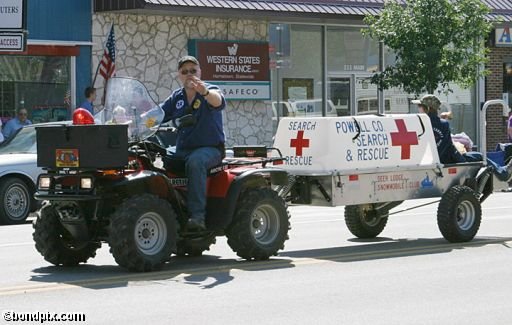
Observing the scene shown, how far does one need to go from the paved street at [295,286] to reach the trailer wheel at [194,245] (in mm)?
119

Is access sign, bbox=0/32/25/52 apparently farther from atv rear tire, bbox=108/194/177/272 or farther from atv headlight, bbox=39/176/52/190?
atv rear tire, bbox=108/194/177/272

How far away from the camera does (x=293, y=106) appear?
93.1 ft

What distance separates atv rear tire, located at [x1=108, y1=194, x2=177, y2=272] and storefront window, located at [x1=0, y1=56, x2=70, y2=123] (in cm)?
1369

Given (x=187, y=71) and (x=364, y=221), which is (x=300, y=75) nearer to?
(x=364, y=221)

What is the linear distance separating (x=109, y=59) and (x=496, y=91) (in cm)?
1332

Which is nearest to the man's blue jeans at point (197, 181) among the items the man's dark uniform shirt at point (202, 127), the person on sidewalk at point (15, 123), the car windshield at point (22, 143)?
the man's dark uniform shirt at point (202, 127)

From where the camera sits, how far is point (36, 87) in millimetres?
24234

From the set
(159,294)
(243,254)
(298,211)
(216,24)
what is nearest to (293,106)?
(216,24)

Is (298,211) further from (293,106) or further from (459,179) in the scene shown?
(293,106)

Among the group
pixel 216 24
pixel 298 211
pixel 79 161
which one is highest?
pixel 216 24

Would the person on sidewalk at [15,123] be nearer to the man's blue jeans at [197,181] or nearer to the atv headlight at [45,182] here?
the atv headlight at [45,182]

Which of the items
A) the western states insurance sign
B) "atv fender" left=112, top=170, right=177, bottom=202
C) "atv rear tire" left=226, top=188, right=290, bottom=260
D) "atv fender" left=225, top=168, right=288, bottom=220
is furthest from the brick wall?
"atv fender" left=112, top=170, right=177, bottom=202

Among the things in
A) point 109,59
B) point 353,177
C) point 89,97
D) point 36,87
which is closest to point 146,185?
point 353,177

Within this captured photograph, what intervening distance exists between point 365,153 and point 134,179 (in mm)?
3361
